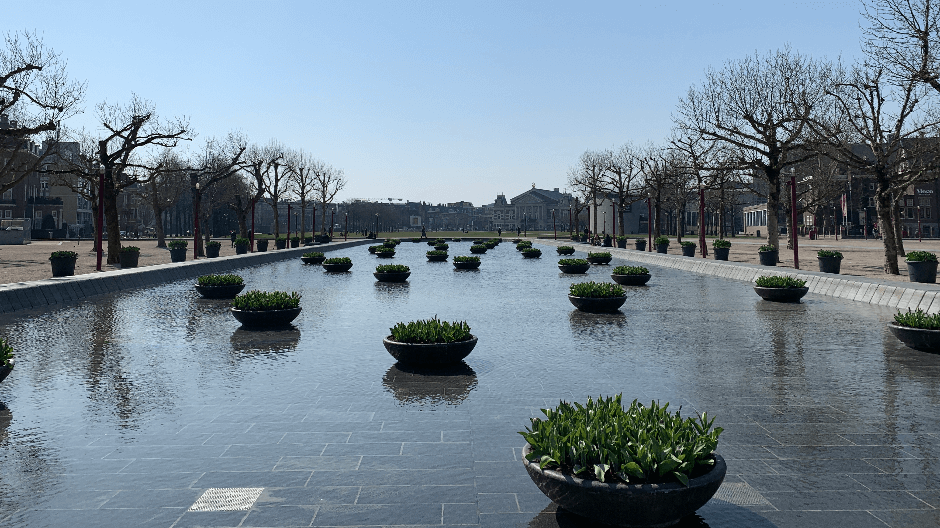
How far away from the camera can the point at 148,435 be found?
6.32 metres

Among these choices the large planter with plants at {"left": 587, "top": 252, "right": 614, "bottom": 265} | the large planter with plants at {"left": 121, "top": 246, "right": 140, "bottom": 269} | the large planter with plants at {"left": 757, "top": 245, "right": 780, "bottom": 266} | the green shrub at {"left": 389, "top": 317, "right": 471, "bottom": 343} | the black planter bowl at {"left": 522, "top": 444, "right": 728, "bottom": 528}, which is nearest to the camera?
the black planter bowl at {"left": 522, "top": 444, "right": 728, "bottom": 528}

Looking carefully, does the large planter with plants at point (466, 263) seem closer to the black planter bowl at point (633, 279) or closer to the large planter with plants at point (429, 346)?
the black planter bowl at point (633, 279)

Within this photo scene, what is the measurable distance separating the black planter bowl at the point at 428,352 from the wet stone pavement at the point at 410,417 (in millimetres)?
230

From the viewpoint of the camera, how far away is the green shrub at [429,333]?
936 cm

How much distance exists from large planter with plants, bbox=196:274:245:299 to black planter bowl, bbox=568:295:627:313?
30.6ft

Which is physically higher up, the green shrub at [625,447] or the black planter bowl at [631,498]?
the green shrub at [625,447]

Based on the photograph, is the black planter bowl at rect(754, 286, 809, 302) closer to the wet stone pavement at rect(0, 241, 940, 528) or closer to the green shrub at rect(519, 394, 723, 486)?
the wet stone pavement at rect(0, 241, 940, 528)

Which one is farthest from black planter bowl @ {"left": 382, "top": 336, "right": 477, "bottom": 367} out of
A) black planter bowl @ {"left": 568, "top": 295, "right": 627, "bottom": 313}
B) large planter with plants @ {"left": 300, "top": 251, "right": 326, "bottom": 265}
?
large planter with plants @ {"left": 300, "top": 251, "right": 326, "bottom": 265}

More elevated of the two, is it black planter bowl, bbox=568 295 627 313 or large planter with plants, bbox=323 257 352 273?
large planter with plants, bbox=323 257 352 273

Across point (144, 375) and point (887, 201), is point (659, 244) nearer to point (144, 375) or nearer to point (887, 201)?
point (887, 201)

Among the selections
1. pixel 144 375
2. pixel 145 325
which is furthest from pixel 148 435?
pixel 145 325

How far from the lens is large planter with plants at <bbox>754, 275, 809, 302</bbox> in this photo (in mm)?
17731

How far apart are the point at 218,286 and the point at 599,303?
1031 centimetres

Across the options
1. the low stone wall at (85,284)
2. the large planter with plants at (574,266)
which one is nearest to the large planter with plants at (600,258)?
the large planter with plants at (574,266)
